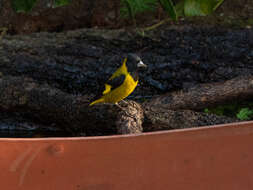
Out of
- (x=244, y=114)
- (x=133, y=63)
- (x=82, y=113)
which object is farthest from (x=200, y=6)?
(x=244, y=114)

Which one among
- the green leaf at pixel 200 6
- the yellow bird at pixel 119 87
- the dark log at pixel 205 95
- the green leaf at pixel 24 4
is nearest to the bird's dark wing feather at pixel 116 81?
the yellow bird at pixel 119 87

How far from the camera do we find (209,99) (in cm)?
283

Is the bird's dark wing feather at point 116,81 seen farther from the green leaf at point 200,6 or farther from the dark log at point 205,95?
the green leaf at point 200,6

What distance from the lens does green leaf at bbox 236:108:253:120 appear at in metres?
2.83

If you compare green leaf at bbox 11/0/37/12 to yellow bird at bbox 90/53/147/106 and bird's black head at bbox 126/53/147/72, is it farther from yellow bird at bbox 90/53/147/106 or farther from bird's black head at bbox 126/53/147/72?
bird's black head at bbox 126/53/147/72

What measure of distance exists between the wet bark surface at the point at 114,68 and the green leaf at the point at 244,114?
0.45ft

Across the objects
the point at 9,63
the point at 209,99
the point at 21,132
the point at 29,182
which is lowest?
the point at 21,132

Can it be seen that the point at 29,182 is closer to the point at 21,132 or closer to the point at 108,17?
the point at 21,132

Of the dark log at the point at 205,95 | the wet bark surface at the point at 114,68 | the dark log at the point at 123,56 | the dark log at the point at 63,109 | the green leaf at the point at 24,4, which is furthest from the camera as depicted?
the dark log at the point at 123,56

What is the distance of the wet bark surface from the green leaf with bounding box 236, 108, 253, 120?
14 cm

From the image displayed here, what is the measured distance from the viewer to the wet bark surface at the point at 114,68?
7.59 feet

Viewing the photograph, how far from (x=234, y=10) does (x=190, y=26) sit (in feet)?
2.29

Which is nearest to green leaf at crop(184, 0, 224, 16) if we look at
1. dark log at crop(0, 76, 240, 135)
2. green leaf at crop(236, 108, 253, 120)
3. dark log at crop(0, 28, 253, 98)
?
dark log at crop(0, 76, 240, 135)

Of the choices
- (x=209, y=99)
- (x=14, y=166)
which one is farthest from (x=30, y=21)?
(x=14, y=166)
